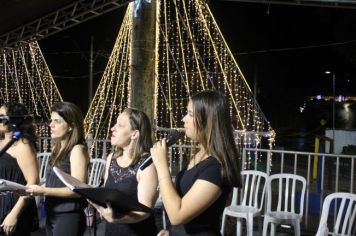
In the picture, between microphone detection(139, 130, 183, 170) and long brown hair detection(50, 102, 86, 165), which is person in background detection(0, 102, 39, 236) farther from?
microphone detection(139, 130, 183, 170)

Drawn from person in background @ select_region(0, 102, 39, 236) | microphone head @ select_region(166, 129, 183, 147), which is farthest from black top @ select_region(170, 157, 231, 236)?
person in background @ select_region(0, 102, 39, 236)

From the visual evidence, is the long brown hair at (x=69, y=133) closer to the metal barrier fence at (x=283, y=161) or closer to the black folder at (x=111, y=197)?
the black folder at (x=111, y=197)

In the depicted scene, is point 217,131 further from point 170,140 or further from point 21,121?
point 21,121

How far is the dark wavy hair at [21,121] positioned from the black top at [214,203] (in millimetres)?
1065

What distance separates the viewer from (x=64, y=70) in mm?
22625

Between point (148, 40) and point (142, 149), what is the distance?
171 inches

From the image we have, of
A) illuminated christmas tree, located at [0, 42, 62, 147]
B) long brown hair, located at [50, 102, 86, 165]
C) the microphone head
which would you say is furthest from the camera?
illuminated christmas tree, located at [0, 42, 62, 147]

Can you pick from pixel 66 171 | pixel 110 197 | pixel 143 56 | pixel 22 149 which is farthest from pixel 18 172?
pixel 143 56

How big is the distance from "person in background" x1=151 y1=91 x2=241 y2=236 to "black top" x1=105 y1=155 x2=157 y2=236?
409mm

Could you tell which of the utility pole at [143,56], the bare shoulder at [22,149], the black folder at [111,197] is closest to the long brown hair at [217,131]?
the black folder at [111,197]

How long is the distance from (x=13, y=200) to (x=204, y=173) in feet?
5.37

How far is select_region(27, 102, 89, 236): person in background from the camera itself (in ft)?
8.21

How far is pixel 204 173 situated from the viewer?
5.63 ft

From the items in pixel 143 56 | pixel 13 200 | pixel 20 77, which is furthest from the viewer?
pixel 20 77
